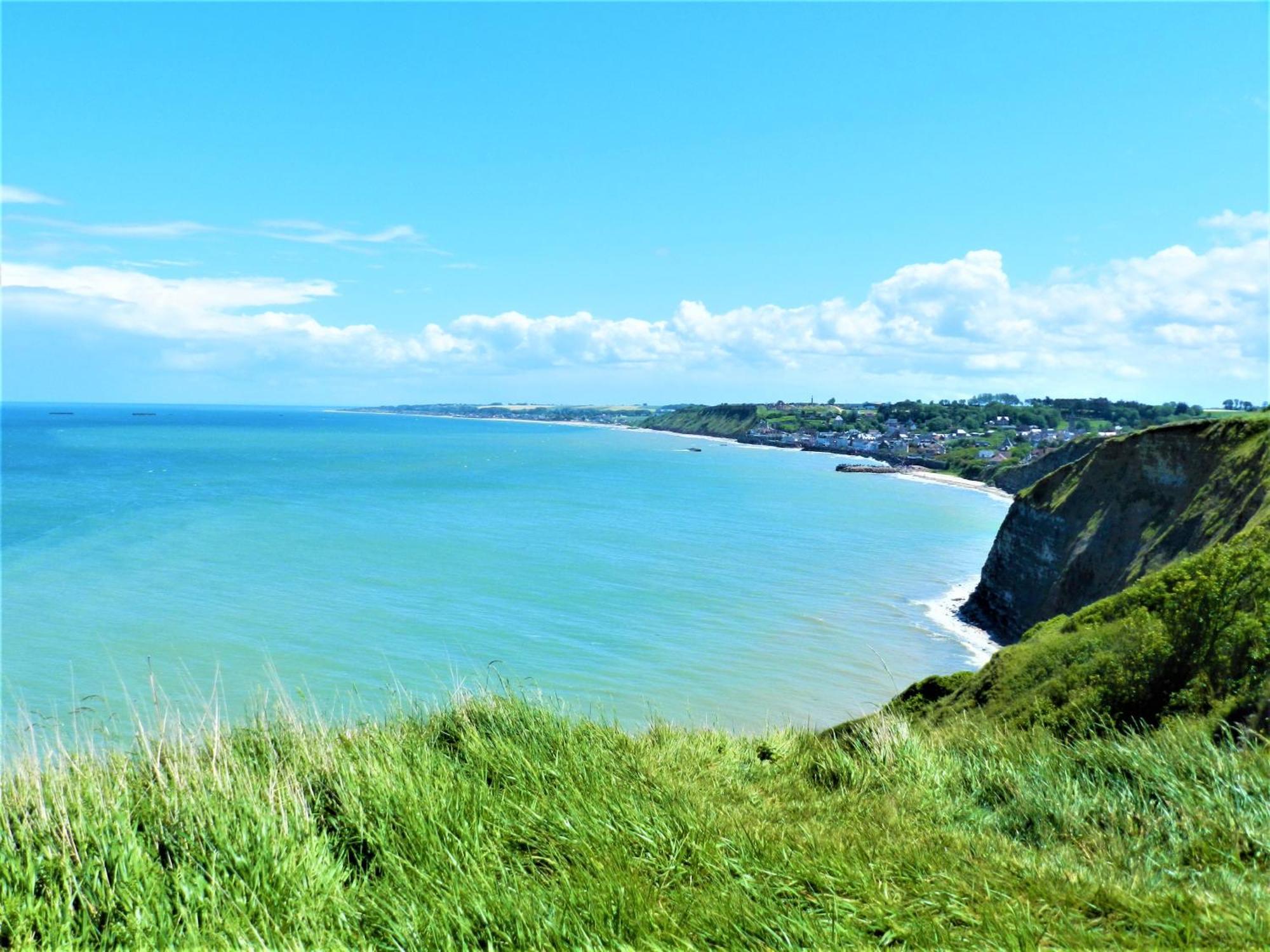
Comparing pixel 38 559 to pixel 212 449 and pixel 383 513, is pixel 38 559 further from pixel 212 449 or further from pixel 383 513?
pixel 212 449

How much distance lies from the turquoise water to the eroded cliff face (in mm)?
3894

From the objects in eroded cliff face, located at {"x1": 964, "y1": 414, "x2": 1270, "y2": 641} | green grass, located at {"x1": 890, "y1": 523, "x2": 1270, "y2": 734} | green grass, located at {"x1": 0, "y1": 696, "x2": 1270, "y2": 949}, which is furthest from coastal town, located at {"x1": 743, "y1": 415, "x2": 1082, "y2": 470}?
green grass, located at {"x1": 0, "y1": 696, "x2": 1270, "y2": 949}

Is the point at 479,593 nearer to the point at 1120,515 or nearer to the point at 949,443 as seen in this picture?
the point at 1120,515

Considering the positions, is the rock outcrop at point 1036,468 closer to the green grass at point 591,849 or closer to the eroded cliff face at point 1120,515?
the eroded cliff face at point 1120,515

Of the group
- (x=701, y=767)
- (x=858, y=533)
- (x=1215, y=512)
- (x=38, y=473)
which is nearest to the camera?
(x=701, y=767)

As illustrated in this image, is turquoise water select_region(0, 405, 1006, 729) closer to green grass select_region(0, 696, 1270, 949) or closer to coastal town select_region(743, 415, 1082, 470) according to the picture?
green grass select_region(0, 696, 1270, 949)

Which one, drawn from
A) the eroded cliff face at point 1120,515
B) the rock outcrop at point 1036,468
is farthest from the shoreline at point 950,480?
the eroded cliff face at point 1120,515

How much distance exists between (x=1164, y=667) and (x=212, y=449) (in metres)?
154

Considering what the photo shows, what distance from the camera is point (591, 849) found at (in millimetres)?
5289

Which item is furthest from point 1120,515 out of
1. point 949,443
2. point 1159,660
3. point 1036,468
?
point 949,443

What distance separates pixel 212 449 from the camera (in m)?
142

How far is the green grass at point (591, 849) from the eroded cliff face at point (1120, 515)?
1853cm

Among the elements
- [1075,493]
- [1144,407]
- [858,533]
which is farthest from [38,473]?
[1144,407]

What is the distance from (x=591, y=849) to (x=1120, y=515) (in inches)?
1336
